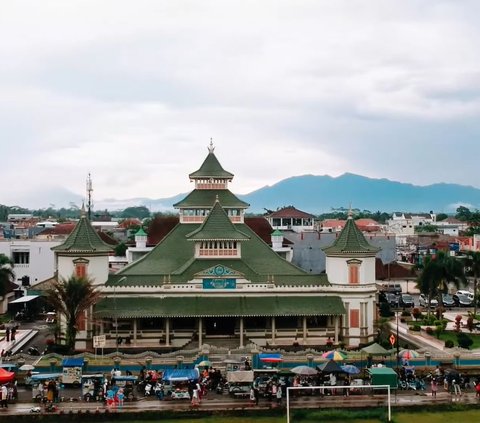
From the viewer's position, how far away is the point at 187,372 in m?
37.7

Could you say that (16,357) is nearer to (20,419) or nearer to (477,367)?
(20,419)

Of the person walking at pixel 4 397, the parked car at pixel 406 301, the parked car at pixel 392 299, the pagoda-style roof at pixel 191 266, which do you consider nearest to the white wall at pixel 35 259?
the pagoda-style roof at pixel 191 266

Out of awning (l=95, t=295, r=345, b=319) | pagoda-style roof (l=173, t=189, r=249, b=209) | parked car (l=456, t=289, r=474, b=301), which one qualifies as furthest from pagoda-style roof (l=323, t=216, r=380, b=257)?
parked car (l=456, t=289, r=474, b=301)

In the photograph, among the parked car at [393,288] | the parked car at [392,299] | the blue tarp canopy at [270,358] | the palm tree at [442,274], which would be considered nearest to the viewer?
the blue tarp canopy at [270,358]

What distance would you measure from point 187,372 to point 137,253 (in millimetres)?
45354

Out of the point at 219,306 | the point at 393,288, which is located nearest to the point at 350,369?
the point at 219,306

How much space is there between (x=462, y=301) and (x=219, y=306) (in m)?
36.7

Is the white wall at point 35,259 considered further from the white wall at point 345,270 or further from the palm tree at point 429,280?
the palm tree at point 429,280

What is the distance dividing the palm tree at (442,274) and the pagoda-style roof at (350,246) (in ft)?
39.1

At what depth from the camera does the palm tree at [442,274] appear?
6394 cm

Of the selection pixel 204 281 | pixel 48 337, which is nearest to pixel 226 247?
pixel 204 281

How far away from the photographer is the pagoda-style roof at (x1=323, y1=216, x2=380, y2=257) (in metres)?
53.9

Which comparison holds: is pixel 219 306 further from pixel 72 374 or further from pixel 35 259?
pixel 35 259

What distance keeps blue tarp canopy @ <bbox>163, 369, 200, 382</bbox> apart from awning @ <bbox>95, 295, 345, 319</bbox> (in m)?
13.1
